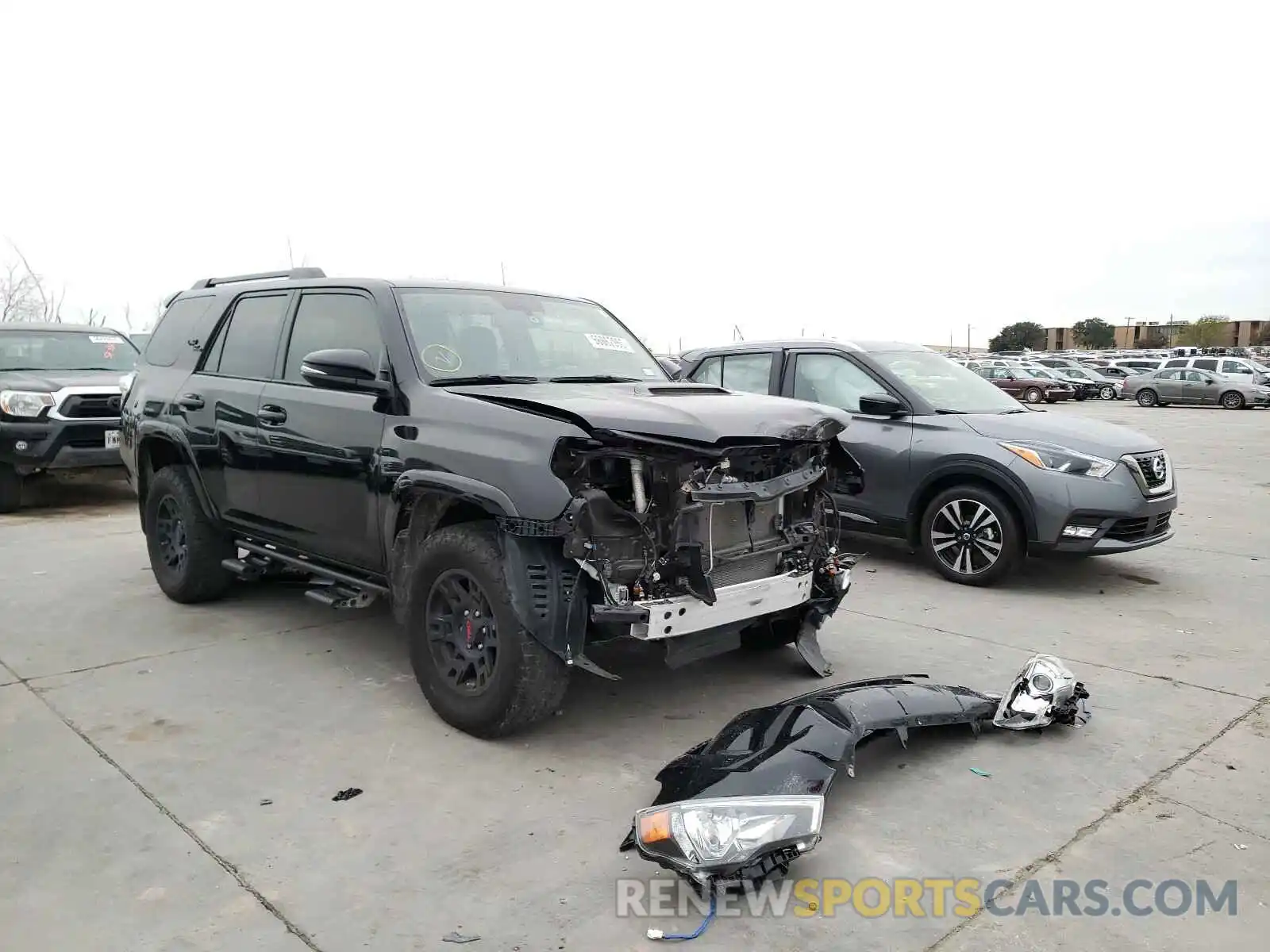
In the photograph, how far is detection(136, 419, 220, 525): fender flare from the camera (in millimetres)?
5691

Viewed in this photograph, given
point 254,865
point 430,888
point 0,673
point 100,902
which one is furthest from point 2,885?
point 0,673

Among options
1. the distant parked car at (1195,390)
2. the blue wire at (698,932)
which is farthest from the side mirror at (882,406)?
the distant parked car at (1195,390)

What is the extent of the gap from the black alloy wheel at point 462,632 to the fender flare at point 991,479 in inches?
162

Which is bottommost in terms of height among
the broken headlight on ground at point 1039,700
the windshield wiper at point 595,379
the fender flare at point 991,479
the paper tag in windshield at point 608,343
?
the broken headlight on ground at point 1039,700

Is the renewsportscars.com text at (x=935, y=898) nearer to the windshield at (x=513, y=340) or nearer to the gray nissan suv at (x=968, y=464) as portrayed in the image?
the windshield at (x=513, y=340)

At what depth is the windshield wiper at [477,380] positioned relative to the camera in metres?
4.32

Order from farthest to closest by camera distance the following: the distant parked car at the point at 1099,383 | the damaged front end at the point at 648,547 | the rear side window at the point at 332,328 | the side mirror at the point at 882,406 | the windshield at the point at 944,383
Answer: the distant parked car at the point at 1099,383 < the windshield at the point at 944,383 < the side mirror at the point at 882,406 < the rear side window at the point at 332,328 < the damaged front end at the point at 648,547

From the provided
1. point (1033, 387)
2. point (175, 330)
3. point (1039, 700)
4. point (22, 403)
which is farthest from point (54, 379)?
point (1033, 387)

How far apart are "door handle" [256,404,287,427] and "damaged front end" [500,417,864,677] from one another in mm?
1877

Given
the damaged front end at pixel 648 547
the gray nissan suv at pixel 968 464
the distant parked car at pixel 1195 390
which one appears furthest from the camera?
the distant parked car at pixel 1195 390

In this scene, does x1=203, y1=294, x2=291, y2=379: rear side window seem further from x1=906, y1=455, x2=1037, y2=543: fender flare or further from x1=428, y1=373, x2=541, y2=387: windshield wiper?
x1=906, y1=455, x2=1037, y2=543: fender flare

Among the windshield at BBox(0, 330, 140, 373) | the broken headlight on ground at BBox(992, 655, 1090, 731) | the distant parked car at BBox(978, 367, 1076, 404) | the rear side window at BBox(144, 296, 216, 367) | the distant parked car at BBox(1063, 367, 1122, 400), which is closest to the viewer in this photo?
the broken headlight on ground at BBox(992, 655, 1090, 731)

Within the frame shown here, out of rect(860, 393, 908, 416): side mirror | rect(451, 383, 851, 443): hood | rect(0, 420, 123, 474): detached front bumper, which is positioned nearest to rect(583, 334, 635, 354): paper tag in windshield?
rect(451, 383, 851, 443): hood

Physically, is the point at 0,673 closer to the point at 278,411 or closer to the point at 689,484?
the point at 278,411
